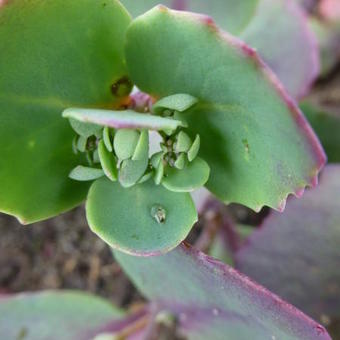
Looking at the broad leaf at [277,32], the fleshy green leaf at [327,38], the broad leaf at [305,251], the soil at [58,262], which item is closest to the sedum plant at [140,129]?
the broad leaf at [305,251]

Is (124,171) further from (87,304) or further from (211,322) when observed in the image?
(87,304)

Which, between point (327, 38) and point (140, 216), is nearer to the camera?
point (140, 216)

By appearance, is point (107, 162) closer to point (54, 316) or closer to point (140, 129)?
point (140, 129)

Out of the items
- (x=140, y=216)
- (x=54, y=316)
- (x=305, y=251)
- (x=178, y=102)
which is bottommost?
(x=54, y=316)

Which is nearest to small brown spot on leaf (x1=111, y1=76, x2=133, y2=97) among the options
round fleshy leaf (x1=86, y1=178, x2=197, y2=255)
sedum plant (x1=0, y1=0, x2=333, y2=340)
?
sedum plant (x1=0, y1=0, x2=333, y2=340)

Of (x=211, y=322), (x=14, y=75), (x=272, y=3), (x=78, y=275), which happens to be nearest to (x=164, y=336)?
(x=78, y=275)

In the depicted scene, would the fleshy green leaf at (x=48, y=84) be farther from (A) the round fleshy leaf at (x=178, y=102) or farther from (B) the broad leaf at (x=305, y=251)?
(B) the broad leaf at (x=305, y=251)

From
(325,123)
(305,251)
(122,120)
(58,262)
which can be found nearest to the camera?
(122,120)

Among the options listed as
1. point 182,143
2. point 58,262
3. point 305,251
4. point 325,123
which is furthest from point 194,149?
point 58,262
